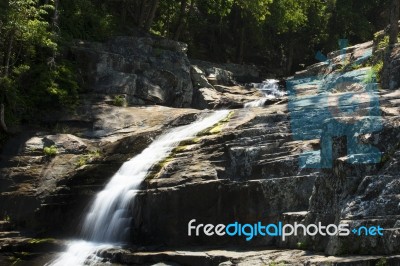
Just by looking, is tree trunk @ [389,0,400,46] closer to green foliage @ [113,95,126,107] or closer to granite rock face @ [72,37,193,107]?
granite rock face @ [72,37,193,107]

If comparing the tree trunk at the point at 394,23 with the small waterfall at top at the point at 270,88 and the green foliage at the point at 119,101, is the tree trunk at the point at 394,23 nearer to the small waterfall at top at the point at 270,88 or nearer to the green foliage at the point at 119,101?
the small waterfall at top at the point at 270,88

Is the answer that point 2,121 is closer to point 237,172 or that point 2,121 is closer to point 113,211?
point 113,211

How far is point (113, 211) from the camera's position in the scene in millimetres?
13516

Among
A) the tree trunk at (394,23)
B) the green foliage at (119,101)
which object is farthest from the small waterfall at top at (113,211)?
the tree trunk at (394,23)

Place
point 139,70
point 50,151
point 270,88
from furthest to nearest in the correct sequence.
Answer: point 270,88 < point 139,70 < point 50,151

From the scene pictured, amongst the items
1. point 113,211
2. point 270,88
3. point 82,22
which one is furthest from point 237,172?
point 270,88

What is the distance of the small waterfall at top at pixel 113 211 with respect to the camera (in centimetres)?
1265

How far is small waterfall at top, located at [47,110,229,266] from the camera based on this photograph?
12.6 metres

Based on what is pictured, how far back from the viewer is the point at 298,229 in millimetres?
10148

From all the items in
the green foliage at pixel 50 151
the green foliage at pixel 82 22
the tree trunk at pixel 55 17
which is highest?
the green foliage at pixel 82 22

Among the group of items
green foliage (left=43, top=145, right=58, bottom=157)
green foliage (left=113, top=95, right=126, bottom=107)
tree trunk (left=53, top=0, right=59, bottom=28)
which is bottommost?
green foliage (left=43, top=145, right=58, bottom=157)

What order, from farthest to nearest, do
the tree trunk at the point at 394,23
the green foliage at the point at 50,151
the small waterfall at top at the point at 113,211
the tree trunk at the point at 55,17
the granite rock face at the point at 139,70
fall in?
1. the tree trunk at the point at 55,17
2. the granite rock face at the point at 139,70
3. the tree trunk at the point at 394,23
4. the green foliage at the point at 50,151
5. the small waterfall at top at the point at 113,211

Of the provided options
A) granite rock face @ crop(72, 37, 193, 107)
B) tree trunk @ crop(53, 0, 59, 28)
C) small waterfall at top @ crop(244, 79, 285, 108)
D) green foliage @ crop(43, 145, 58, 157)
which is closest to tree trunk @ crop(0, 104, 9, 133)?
green foliage @ crop(43, 145, 58, 157)

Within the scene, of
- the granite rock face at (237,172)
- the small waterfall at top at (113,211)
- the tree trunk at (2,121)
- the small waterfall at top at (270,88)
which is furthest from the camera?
the small waterfall at top at (270,88)
